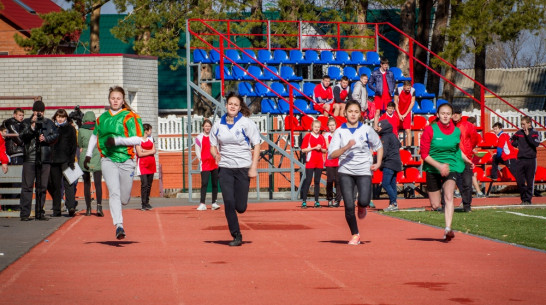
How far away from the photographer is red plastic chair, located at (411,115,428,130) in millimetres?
25281

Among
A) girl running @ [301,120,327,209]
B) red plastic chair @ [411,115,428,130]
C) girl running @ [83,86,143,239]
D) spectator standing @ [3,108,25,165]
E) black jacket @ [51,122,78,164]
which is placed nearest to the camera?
girl running @ [83,86,143,239]

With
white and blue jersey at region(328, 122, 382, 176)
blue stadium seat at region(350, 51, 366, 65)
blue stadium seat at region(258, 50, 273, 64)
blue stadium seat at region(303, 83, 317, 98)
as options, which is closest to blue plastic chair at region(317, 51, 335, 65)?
blue stadium seat at region(350, 51, 366, 65)

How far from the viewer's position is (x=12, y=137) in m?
18.4

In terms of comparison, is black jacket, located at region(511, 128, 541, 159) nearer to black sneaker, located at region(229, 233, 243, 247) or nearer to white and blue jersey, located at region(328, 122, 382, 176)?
white and blue jersey, located at region(328, 122, 382, 176)

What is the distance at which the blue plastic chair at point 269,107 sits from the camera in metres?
25.1

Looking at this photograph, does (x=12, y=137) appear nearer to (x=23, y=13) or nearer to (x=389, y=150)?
(x=389, y=150)

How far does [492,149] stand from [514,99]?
43.8m

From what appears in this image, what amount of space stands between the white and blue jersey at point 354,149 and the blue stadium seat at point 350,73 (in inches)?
580

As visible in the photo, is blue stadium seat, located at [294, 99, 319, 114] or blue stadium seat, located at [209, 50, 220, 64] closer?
blue stadium seat, located at [294, 99, 319, 114]

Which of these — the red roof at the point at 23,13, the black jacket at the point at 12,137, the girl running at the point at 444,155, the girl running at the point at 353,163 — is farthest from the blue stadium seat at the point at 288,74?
the red roof at the point at 23,13

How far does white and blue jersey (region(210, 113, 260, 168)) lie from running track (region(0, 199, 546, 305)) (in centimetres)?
108

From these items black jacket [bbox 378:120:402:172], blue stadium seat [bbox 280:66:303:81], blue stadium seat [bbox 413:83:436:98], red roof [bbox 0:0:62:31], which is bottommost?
black jacket [bbox 378:120:402:172]

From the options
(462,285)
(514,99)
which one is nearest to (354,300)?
(462,285)

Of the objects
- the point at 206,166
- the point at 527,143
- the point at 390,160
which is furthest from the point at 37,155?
the point at 527,143
